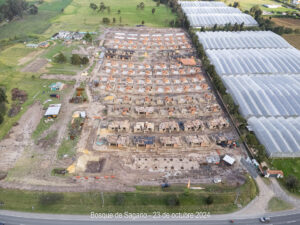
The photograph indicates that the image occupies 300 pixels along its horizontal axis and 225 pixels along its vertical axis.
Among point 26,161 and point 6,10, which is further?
point 6,10

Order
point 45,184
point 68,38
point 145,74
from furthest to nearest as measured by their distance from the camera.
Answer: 1. point 68,38
2. point 145,74
3. point 45,184

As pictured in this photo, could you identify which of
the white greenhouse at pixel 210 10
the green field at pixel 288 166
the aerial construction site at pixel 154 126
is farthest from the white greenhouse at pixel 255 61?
the white greenhouse at pixel 210 10

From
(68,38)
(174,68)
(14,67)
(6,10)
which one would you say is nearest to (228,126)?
(174,68)

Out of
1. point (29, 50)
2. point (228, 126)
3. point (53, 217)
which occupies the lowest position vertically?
point (53, 217)

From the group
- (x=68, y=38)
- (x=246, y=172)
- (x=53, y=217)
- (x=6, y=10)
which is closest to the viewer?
(x=53, y=217)

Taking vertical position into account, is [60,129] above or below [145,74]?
below

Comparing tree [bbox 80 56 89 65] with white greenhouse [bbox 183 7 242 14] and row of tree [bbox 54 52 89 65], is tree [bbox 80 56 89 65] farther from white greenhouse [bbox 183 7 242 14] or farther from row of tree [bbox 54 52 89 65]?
white greenhouse [bbox 183 7 242 14]

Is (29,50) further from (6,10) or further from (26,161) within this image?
(26,161)

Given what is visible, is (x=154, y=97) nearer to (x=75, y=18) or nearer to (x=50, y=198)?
(x=50, y=198)
